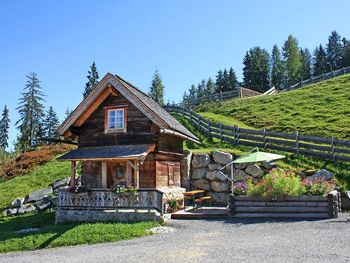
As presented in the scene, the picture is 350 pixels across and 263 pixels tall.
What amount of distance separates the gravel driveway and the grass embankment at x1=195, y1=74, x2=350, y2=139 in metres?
15.2

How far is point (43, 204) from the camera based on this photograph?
23.4 meters

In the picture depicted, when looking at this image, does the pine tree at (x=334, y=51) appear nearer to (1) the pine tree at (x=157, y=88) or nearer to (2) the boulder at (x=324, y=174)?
(1) the pine tree at (x=157, y=88)

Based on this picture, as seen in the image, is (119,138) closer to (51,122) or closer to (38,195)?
(38,195)

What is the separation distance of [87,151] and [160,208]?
19.3 ft

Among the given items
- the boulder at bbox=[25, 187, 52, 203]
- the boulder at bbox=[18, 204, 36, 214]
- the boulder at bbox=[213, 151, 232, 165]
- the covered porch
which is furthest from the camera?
the boulder at bbox=[25, 187, 52, 203]

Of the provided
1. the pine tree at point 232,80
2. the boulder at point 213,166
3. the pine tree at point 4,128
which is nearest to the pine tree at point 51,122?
the pine tree at point 4,128

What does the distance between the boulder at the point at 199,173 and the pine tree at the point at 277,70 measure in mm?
58721

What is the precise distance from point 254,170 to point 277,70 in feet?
203

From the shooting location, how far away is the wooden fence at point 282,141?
21.8 m

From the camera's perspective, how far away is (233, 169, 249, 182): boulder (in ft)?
72.2

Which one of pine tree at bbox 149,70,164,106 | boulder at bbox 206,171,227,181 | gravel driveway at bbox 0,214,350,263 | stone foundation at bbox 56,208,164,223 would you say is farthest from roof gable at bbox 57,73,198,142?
pine tree at bbox 149,70,164,106

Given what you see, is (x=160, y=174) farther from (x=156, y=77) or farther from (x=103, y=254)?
(x=156, y=77)

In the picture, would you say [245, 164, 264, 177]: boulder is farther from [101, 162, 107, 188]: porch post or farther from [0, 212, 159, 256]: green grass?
[101, 162, 107, 188]: porch post

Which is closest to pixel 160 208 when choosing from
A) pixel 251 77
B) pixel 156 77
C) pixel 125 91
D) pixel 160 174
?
pixel 160 174
